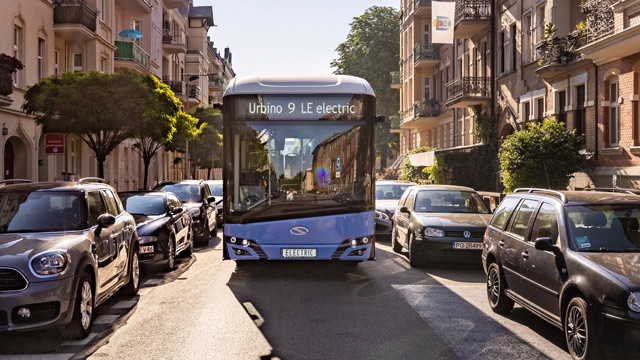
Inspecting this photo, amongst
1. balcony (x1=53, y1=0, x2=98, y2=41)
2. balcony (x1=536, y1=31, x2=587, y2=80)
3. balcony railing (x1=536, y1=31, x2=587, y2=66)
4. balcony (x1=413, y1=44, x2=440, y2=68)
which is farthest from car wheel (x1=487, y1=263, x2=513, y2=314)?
balcony (x1=413, y1=44, x2=440, y2=68)

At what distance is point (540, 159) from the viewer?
19.4 m

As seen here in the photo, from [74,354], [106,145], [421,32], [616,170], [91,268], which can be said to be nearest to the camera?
[74,354]

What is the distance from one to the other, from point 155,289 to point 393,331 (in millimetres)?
4738

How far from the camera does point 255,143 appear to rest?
35.7ft

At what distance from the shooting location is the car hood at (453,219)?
1279 cm

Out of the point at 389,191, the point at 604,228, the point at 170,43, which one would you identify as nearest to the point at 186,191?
the point at 389,191

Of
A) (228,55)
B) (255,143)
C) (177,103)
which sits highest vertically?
(228,55)

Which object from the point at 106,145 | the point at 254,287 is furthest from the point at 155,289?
the point at 106,145

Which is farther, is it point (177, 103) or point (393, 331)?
point (177, 103)

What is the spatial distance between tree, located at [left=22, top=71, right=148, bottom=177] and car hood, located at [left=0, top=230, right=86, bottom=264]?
15.0 m

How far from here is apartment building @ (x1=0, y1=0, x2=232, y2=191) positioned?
75.9ft

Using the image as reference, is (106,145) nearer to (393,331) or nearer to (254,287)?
(254,287)

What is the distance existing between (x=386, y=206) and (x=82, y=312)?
43.0 feet

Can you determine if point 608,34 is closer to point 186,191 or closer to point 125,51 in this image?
point 186,191
